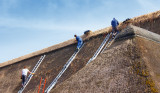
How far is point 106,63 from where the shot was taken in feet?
22.0

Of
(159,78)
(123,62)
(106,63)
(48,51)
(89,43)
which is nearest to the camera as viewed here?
(159,78)

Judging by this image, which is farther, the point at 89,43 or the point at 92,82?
the point at 89,43

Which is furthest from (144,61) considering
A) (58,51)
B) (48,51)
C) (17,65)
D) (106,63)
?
(17,65)

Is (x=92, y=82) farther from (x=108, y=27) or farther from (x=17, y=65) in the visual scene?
(x=17, y=65)

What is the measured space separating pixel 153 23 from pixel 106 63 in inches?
340

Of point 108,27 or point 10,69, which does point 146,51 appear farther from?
point 10,69

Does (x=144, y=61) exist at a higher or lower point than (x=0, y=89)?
higher

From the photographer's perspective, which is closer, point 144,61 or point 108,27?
point 144,61

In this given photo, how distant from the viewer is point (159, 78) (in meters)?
5.66

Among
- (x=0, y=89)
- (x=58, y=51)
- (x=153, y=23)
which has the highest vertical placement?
(x=153, y=23)

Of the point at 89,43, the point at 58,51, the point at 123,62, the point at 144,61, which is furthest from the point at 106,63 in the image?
the point at 58,51

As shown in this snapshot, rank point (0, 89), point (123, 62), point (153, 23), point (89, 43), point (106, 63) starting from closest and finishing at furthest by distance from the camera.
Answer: point (123, 62), point (106, 63), point (153, 23), point (89, 43), point (0, 89)

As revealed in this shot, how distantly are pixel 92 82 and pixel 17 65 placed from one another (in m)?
15.7

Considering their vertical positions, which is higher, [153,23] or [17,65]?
[153,23]
